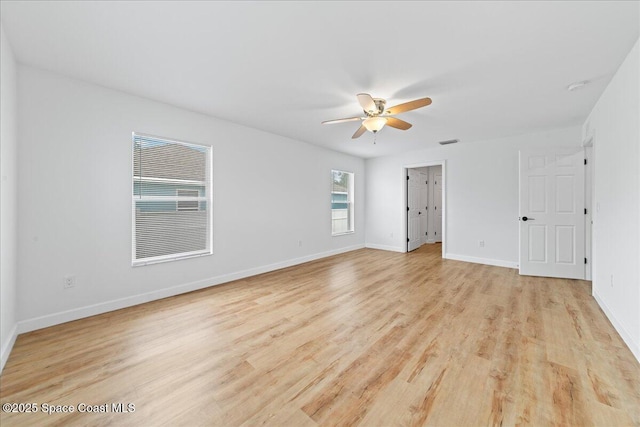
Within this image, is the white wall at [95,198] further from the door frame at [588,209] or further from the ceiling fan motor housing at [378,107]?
the door frame at [588,209]

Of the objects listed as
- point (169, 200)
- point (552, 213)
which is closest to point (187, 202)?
point (169, 200)

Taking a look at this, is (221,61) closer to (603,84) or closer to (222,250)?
(222,250)

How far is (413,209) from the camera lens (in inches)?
268

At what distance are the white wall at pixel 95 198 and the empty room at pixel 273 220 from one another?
0.07ft

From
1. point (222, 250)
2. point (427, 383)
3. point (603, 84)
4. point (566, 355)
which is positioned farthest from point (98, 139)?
point (603, 84)

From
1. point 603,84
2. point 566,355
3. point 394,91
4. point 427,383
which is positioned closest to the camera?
point 427,383

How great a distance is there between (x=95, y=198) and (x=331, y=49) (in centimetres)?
287

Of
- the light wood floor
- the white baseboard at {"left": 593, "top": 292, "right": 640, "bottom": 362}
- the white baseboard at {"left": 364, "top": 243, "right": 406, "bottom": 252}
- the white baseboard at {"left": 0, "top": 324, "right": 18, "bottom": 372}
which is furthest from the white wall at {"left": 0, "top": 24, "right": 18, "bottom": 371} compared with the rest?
the white baseboard at {"left": 364, "top": 243, "right": 406, "bottom": 252}

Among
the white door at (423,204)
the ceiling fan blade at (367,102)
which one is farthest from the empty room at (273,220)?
the white door at (423,204)

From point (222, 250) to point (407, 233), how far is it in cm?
444

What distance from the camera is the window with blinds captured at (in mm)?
3182

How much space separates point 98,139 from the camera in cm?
283

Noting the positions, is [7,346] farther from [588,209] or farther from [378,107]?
[588,209]

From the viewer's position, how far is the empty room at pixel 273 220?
1.67 m
